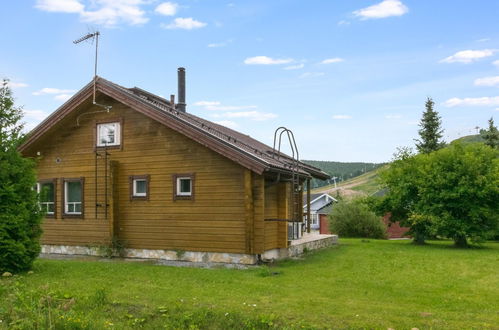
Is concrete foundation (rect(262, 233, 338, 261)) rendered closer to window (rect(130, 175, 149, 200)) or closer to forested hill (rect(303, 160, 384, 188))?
window (rect(130, 175, 149, 200))

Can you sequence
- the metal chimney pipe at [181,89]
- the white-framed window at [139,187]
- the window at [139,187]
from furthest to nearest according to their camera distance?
1. the metal chimney pipe at [181,89]
2. the white-framed window at [139,187]
3. the window at [139,187]

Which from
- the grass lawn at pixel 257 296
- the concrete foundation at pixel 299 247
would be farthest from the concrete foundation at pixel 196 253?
the grass lawn at pixel 257 296

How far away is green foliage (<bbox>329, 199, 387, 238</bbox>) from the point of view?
92.4 ft

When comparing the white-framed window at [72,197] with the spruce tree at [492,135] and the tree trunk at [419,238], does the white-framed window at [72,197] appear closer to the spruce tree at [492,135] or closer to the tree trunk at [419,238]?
Answer: the tree trunk at [419,238]

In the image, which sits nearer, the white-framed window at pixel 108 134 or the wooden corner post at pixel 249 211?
the wooden corner post at pixel 249 211

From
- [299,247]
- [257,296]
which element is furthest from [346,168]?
[257,296]

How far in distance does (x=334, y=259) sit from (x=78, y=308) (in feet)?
28.0

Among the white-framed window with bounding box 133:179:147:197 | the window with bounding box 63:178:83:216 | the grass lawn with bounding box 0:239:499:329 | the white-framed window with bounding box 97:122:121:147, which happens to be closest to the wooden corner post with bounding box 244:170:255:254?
the grass lawn with bounding box 0:239:499:329

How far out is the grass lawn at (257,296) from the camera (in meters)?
7.55

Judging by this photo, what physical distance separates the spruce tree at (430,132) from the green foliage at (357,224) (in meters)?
10.9

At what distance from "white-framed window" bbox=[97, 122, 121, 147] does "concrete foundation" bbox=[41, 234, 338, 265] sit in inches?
139

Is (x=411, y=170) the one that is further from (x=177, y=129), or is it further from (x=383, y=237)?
(x=177, y=129)

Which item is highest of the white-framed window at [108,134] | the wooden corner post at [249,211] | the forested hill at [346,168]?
the forested hill at [346,168]

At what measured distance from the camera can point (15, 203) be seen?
40.4ft
